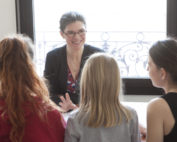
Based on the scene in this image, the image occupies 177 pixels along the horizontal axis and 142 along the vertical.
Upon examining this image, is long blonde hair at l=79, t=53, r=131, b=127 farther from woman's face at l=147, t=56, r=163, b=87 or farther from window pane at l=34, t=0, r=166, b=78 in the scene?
window pane at l=34, t=0, r=166, b=78

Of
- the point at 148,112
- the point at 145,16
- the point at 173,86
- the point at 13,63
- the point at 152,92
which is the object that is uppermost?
the point at 145,16

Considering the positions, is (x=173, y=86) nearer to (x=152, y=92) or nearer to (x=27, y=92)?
(x=27, y=92)

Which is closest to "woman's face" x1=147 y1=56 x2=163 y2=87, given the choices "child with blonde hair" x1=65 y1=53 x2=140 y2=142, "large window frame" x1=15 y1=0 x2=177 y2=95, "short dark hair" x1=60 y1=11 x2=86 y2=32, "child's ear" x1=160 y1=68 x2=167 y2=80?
"child's ear" x1=160 y1=68 x2=167 y2=80

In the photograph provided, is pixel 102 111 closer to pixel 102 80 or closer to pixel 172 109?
pixel 102 80

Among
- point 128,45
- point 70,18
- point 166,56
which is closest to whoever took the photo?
point 166,56

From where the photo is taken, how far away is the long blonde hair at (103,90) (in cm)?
131

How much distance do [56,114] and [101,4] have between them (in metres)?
1.81

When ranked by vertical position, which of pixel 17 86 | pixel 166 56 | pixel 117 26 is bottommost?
pixel 17 86

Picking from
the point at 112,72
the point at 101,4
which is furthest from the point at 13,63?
the point at 101,4

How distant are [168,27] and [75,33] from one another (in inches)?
40.2

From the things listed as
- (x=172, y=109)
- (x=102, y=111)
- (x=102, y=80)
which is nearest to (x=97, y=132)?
(x=102, y=111)

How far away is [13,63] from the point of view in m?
1.29

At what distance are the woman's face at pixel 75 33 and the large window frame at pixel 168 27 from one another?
2.73 feet

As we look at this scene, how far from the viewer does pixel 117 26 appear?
2.96 metres
